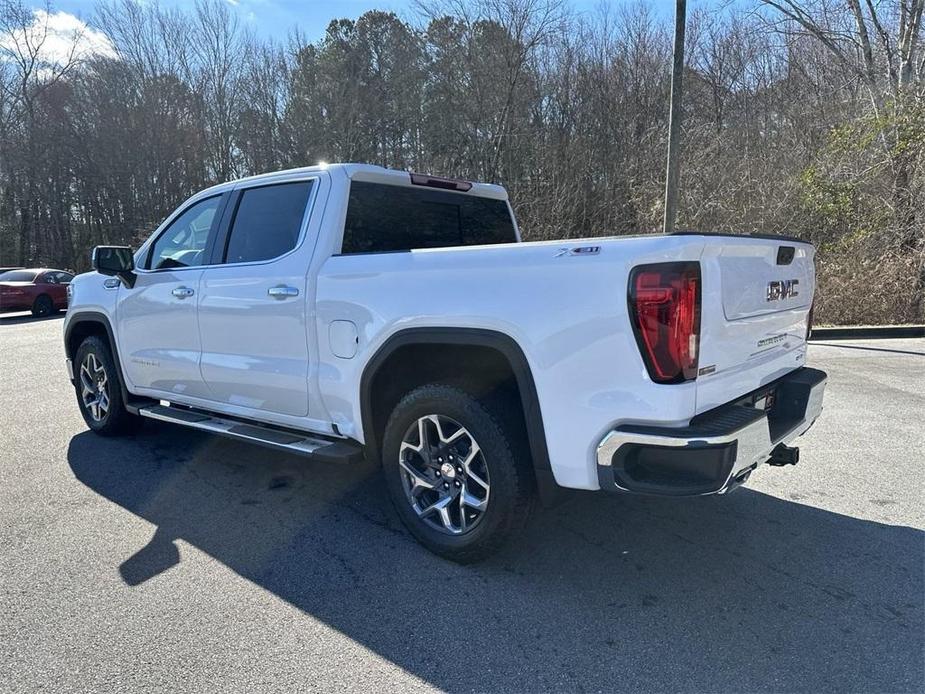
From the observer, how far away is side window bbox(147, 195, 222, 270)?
4434mm

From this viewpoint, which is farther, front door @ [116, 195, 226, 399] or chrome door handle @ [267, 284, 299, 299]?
front door @ [116, 195, 226, 399]

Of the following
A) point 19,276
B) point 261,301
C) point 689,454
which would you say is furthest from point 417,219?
point 19,276

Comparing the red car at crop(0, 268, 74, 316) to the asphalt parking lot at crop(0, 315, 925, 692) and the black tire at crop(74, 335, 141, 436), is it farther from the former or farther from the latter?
the asphalt parking lot at crop(0, 315, 925, 692)

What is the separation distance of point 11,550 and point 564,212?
772 inches

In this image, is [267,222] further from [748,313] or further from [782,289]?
[782,289]

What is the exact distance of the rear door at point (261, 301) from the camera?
11.9 feet

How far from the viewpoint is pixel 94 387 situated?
18.1 ft

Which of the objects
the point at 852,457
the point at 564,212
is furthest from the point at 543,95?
the point at 852,457

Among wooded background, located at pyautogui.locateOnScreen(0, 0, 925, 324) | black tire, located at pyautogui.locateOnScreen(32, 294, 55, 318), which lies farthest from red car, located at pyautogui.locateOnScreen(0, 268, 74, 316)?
wooded background, located at pyautogui.locateOnScreen(0, 0, 925, 324)

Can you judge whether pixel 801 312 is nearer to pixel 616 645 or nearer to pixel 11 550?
pixel 616 645

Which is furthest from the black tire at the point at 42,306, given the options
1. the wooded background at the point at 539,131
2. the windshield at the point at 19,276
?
the wooded background at the point at 539,131

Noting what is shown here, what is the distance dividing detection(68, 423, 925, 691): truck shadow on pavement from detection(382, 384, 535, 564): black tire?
0.46 ft

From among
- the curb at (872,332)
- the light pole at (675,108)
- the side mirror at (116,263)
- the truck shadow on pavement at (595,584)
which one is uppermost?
the light pole at (675,108)

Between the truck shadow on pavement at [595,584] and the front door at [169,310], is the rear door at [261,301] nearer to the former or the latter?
the front door at [169,310]
